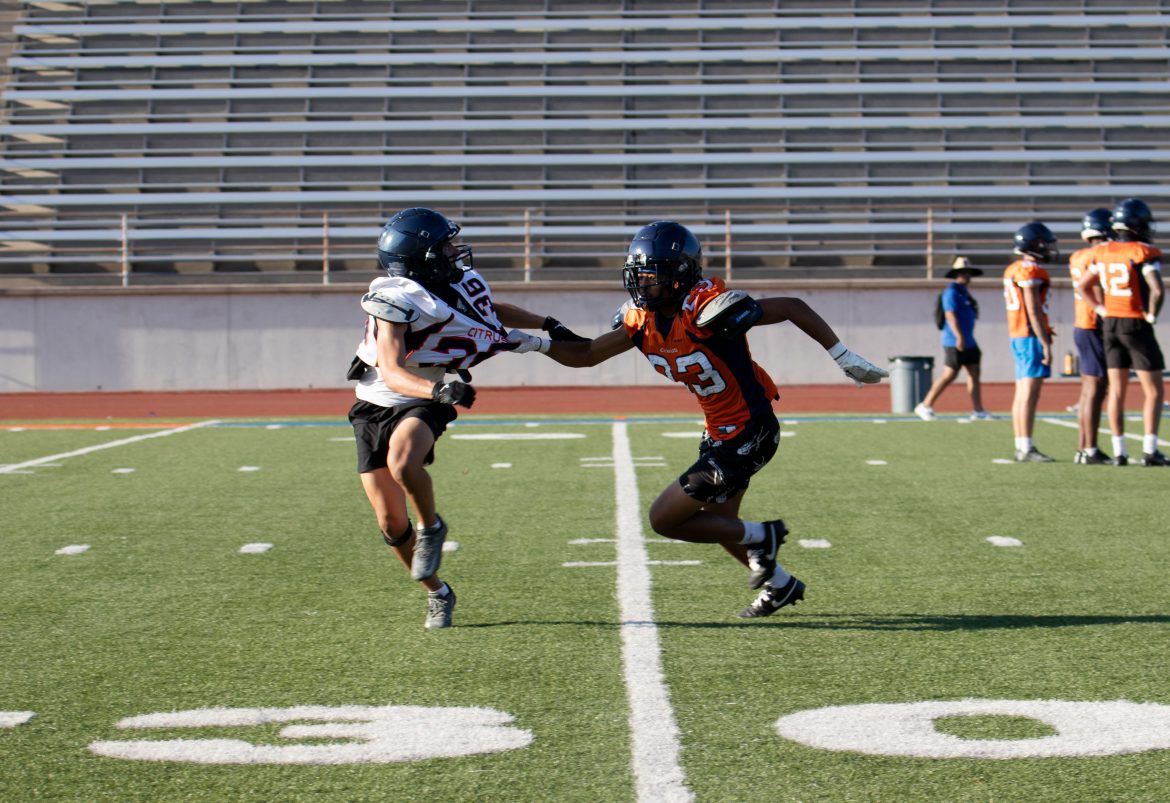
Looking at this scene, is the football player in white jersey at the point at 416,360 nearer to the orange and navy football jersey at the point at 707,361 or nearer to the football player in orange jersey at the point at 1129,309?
the orange and navy football jersey at the point at 707,361

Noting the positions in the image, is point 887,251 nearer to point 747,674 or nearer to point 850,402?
point 850,402

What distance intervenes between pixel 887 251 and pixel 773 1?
225 inches

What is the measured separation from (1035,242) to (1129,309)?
2.51 feet

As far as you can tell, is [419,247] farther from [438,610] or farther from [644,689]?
[644,689]

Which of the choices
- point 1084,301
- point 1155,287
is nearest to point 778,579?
point 1155,287

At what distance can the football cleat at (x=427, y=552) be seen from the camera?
450cm

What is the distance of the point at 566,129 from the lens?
2230 cm

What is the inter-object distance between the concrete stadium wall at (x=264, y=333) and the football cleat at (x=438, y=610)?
14649 millimetres

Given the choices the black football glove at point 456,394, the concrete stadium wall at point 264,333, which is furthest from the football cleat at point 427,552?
the concrete stadium wall at point 264,333

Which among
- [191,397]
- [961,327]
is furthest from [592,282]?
[961,327]

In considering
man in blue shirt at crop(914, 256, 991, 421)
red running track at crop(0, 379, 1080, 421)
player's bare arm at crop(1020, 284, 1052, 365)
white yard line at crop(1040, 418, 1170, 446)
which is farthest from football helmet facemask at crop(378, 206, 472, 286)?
red running track at crop(0, 379, 1080, 421)

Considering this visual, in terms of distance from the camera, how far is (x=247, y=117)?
22625mm

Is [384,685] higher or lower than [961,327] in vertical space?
lower

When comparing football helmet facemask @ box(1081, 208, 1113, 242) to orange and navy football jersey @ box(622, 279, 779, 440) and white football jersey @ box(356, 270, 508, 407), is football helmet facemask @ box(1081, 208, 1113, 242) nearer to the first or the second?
orange and navy football jersey @ box(622, 279, 779, 440)
